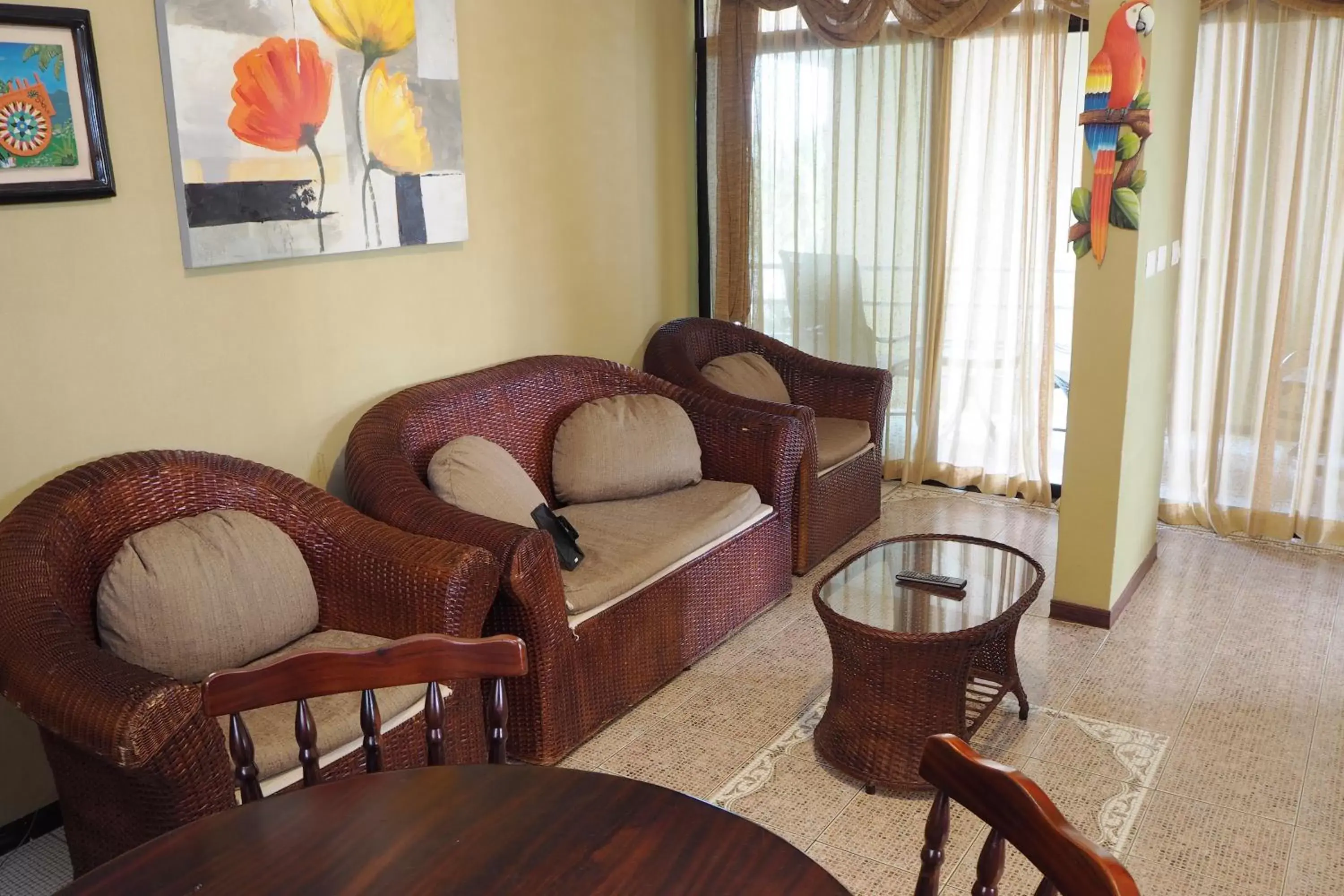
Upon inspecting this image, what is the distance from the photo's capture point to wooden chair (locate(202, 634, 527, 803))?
160cm

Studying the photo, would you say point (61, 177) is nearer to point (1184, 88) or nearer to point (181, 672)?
point (181, 672)

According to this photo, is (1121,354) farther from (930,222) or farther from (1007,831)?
(1007,831)

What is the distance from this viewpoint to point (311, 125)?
3135 millimetres

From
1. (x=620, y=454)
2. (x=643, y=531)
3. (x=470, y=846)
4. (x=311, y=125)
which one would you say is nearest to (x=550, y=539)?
(x=643, y=531)

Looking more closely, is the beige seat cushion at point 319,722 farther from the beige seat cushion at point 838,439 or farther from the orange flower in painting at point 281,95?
the beige seat cushion at point 838,439

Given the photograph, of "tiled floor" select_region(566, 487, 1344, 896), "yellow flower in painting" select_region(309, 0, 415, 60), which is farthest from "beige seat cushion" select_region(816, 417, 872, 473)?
"yellow flower in painting" select_region(309, 0, 415, 60)

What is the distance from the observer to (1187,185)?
13.9 ft

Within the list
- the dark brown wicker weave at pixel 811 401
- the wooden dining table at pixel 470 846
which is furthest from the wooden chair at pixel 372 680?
the dark brown wicker weave at pixel 811 401

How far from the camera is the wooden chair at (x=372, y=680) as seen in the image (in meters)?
1.60

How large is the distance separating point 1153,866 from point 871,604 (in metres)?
0.87

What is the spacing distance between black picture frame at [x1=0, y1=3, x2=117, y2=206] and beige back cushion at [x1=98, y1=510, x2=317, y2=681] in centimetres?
79

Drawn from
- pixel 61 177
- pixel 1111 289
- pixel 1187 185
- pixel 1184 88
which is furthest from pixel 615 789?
pixel 1187 185

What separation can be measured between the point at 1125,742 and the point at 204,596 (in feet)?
7.62

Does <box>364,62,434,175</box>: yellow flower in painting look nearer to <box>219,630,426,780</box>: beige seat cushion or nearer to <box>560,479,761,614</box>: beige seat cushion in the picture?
<box>560,479,761,614</box>: beige seat cushion
